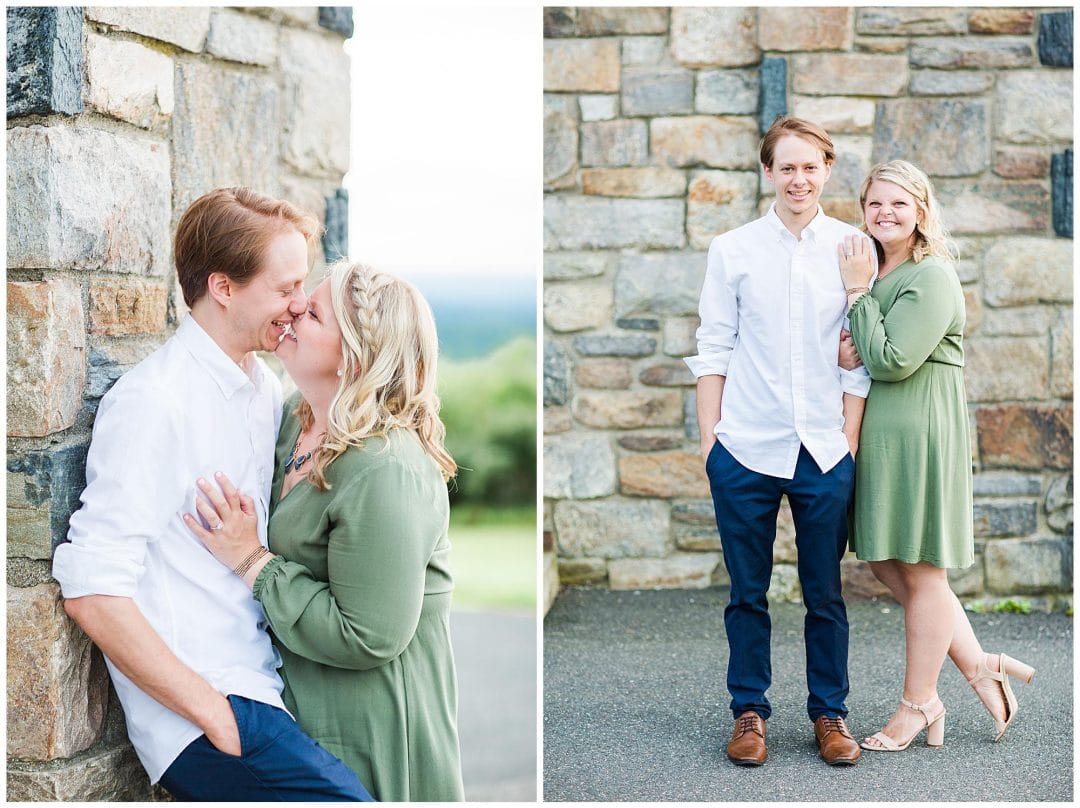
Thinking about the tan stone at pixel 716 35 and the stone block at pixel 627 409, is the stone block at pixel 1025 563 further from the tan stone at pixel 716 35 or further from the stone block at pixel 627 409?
the tan stone at pixel 716 35

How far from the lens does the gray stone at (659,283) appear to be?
485 cm

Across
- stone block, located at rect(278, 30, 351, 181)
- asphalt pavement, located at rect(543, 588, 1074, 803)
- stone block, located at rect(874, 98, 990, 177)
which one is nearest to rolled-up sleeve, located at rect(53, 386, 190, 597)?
stone block, located at rect(278, 30, 351, 181)

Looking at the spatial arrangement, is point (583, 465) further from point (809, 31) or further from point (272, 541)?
point (272, 541)

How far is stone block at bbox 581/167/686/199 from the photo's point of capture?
484 cm

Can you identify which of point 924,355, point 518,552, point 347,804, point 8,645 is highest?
point 924,355

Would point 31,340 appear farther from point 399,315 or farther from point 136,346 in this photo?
point 399,315

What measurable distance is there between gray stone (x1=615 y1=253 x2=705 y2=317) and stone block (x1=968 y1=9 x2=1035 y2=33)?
1.50 metres

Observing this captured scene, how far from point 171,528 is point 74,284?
54 centimetres

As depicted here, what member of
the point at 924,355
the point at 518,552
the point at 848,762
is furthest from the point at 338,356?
the point at 518,552

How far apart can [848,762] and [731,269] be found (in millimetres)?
1389

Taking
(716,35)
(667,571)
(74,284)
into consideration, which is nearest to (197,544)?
(74,284)

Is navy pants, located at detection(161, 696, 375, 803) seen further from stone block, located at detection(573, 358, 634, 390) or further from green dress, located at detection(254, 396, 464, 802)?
stone block, located at detection(573, 358, 634, 390)

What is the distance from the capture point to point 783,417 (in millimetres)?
2975

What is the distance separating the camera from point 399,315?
7.45ft
